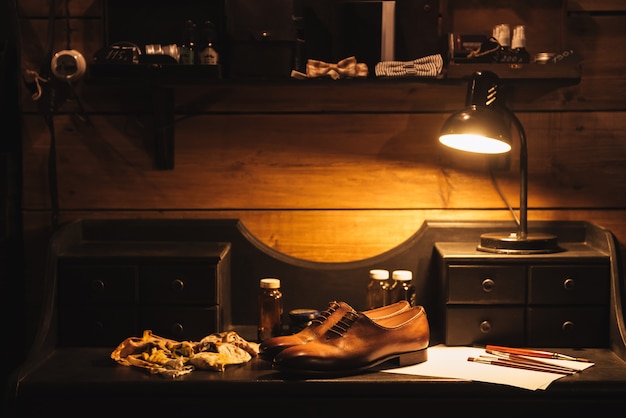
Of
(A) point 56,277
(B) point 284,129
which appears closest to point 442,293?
(B) point 284,129

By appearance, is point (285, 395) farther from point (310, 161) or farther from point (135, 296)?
point (310, 161)

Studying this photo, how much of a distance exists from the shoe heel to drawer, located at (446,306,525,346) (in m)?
0.15

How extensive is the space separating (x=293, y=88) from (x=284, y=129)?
12cm

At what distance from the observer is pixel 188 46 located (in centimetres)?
204

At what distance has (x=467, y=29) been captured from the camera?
2.18 meters

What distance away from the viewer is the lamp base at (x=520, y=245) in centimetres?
198

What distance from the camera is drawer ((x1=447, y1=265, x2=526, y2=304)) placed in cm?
194

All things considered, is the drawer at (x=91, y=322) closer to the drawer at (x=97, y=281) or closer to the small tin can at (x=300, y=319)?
the drawer at (x=97, y=281)

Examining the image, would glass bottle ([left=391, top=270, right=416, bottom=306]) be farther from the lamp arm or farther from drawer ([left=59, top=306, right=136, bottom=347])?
drawer ([left=59, top=306, right=136, bottom=347])

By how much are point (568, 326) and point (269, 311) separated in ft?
2.51

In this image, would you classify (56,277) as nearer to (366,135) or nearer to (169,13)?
(169,13)

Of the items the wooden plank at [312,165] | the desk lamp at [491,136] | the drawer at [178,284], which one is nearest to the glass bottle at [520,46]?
the desk lamp at [491,136]

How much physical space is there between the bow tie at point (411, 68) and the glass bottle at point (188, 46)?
0.49 m

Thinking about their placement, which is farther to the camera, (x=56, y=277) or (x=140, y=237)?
(x=140, y=237)
